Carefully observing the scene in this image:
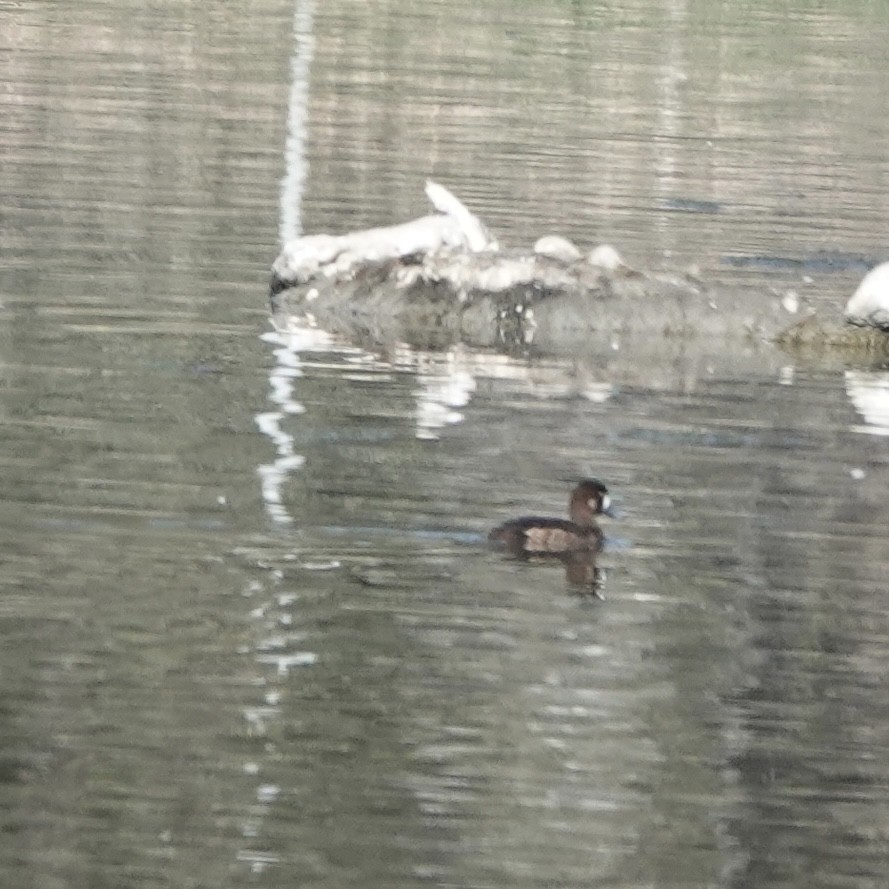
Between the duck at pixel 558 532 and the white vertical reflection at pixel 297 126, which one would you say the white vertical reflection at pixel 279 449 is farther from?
the duck at pixel 558 532

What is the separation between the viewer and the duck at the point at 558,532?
13117mm

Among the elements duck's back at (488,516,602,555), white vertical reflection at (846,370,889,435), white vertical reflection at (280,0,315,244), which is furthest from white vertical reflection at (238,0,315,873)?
white vertical reflection at (846,370,889,435)

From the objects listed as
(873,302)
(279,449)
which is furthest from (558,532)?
(873,302)

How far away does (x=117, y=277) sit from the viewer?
2148 cm

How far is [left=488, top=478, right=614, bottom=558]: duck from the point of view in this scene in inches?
516

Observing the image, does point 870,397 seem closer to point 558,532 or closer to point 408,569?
point 558,532

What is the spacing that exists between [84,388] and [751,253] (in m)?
8.67

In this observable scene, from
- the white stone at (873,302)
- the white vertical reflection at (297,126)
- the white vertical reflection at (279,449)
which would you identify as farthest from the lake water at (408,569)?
the white stone at (873,302)

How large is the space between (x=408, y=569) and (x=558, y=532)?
0.69m

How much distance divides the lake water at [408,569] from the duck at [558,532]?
0.14 metres

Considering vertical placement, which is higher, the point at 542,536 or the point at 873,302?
the point at 873,302

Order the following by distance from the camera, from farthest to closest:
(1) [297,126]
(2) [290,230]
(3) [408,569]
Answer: (1) [297,126] < (2) [290,230] < (3) [408,569]

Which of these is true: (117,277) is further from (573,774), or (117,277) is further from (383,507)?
(573,774)

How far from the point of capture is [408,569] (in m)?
Result: 12.9
